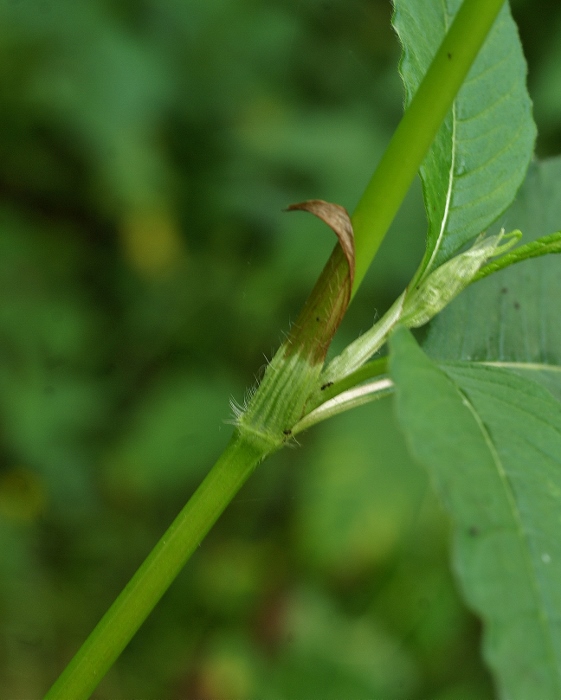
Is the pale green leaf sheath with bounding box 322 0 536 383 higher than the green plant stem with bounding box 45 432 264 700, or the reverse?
the pale green leaf sheath with bounding box 322 0 536 383

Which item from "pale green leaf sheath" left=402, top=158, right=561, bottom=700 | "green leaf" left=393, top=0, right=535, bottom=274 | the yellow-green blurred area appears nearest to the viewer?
"pale green leaf sheath" left=402, top=158, right=561, bottom=700

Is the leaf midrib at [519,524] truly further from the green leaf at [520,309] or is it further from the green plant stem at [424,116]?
the green leaf at [520,309]

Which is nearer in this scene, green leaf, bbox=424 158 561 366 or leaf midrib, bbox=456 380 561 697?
leaf midrib, bbox=456 380 561 697

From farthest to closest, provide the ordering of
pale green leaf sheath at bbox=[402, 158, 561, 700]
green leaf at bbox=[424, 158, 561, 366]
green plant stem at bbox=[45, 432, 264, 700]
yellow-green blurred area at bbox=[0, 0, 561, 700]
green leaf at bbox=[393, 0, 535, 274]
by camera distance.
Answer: yellow-green blurred area at bbox=[0, 0, 561, 700] < green leaf at bbox=[424, 158, 561, 366] < green leaf at bbox=[393, 0, 535, 274] < green plant stem at bbox=[45, 432, 264, 700] < pale green leaf sheath at bbox=[402, 158, 561, 700]

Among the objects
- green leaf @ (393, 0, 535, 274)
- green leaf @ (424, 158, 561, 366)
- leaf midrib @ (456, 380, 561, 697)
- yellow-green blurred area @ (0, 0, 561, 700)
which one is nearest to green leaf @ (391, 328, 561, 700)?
leaf midrib @ (456, 380, 561, 697)

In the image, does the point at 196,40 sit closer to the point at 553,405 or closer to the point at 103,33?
the point at 103,33

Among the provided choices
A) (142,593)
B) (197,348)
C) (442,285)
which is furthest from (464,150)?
(197,348)

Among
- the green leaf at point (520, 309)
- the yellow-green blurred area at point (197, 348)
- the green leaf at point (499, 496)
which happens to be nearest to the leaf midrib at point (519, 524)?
the green leaf at point (499, 496)

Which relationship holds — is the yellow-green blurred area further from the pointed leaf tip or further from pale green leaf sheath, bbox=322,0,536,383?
the pointed leaf tip
